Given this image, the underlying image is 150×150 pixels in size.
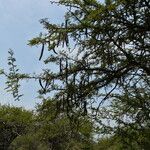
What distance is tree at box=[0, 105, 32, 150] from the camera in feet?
147

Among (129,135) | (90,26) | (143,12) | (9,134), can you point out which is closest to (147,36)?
(143,12)

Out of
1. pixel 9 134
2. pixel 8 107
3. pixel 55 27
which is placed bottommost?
pixel 55 27

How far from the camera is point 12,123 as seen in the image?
4422 cm

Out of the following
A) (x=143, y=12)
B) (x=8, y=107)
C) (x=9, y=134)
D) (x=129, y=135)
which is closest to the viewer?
(x=143, y=12)

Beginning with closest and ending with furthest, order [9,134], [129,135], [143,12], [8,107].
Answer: [143,12] < [129,135] < [9,134] < [8,107]

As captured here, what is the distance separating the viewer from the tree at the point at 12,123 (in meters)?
44.7

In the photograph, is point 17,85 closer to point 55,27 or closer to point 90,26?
point 55,27

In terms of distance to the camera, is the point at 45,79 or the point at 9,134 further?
the point at 9,134

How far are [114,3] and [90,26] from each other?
2.23 ft

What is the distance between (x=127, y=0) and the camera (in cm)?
934

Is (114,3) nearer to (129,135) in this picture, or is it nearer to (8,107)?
(129,135)

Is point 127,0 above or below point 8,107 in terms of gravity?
below

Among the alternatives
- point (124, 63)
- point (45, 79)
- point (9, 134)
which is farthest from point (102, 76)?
point (9, 134)

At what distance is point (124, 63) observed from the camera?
35.5 feet
